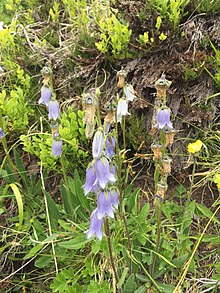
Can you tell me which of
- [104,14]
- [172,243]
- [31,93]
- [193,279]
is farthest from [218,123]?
[31,93]

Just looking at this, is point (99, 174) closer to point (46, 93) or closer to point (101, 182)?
point (101, 182)

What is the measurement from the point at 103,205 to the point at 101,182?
0.09m

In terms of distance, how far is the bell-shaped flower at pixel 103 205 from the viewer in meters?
1.29

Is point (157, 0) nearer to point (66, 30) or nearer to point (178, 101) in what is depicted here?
point (178, 101)

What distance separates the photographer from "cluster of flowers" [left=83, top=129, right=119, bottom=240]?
1199 mm

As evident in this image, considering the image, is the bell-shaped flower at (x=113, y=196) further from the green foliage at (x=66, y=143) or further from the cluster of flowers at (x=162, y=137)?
the green foliage at (x=66, y=143)

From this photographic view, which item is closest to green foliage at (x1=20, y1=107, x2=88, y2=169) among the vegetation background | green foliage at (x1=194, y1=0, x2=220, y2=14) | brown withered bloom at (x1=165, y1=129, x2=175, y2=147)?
the vegetation background

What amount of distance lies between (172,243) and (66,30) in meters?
1.74

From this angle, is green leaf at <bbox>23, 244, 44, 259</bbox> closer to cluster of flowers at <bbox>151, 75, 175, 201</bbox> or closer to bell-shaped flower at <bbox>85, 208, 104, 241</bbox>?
bell-shaped flower at <bbox>85, 208, 104, 241</bbox>

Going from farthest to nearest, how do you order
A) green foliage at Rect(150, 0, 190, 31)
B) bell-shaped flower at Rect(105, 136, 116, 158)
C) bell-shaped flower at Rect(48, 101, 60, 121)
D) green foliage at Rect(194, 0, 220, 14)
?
green foliage at Rect(194, 0, 220, 14), green foliage at Rect(150, 0, 190, 31), bell-shaped flower at Rect(48, 101, 60, 121), bell-shaped flower at Rect(105, 136, 116, 158)

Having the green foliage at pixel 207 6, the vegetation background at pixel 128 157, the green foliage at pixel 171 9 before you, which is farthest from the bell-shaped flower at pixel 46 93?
the green foliage at pixel 207 6

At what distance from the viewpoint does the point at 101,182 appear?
4.11 feet

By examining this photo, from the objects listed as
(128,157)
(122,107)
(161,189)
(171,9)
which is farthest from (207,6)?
(161,189)

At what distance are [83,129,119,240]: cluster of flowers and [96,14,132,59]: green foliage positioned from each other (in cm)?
109
